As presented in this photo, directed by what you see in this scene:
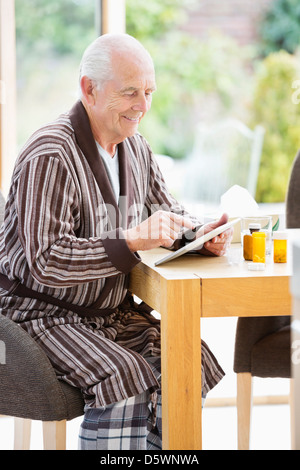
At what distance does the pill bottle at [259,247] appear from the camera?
1.59m

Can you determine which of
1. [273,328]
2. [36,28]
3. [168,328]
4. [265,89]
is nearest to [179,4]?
[265,89]

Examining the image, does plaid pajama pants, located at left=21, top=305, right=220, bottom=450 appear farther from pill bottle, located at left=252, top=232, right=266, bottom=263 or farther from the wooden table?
pill bottle, located at left=252, top=232, right=266, bottom=263

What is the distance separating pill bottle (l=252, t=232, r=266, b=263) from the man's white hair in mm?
537

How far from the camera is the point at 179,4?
26.1 feet

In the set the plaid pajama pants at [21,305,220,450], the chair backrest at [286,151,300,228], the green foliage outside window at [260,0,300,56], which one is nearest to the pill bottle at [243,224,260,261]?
the plaid pajama pants at [21,305,220,450]

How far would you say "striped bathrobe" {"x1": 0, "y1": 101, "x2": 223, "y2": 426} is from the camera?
1594 mm

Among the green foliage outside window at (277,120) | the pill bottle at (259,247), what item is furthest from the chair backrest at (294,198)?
the green foliage outside window at (277,120)

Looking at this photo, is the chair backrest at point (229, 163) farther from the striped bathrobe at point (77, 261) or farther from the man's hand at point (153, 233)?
the man's hand at point (153, 233)

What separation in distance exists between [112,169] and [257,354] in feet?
2.11

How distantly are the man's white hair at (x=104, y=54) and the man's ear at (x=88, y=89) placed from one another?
1cm

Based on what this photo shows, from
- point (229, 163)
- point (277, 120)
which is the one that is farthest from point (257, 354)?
point (277, 120)

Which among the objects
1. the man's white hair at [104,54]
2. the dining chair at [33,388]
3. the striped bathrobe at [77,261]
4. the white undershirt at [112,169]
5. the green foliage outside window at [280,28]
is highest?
the green foliage outside window at [280,28]

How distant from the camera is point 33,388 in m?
1.62
